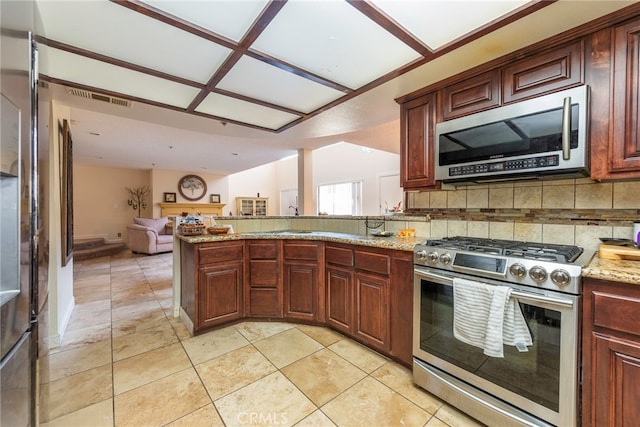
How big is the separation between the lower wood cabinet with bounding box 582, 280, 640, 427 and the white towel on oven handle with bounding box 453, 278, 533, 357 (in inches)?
8.8

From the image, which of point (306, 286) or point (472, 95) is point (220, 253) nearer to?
point (306, 286)

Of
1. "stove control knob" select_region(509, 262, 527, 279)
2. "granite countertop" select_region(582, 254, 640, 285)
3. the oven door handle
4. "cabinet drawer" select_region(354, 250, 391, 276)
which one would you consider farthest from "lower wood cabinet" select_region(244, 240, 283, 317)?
"granite countertop" select_region(582, 254, 640, 285)

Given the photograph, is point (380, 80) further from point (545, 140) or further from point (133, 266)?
point (133, 266)

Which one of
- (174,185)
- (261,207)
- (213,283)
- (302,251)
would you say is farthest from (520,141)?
(261,207)

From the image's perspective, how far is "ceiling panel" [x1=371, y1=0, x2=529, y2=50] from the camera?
4.11ft

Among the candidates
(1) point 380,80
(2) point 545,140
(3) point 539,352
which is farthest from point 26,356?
(2) point 545,140

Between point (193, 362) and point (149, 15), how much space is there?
223cm

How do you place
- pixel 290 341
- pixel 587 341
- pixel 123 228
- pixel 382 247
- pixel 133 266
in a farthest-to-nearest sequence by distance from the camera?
1. pixel 123 228
2. pixel 133 266
3. pixel 290 341
4. pixel 382 247
5. pixel 587 341

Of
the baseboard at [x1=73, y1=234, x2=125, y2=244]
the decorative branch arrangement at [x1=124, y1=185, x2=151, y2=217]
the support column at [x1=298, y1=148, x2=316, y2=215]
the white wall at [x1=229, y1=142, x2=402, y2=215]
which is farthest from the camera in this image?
the decorative branch arrangement at [x1=124, y1=185, x2=151, y2=217]

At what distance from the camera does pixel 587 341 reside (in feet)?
3.68

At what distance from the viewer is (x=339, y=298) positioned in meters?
2.29

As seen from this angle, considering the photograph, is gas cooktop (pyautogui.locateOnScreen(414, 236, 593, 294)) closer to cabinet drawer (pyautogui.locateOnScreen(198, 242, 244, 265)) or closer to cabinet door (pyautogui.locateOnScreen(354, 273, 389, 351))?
cabinet door (pyautogui.locateOnScreen(354, 273, 389, 351))

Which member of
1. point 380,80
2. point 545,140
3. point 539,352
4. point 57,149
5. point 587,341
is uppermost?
point 380,80

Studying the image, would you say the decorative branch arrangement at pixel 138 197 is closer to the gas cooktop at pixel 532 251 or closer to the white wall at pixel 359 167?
the white wall at pixel 359 167
